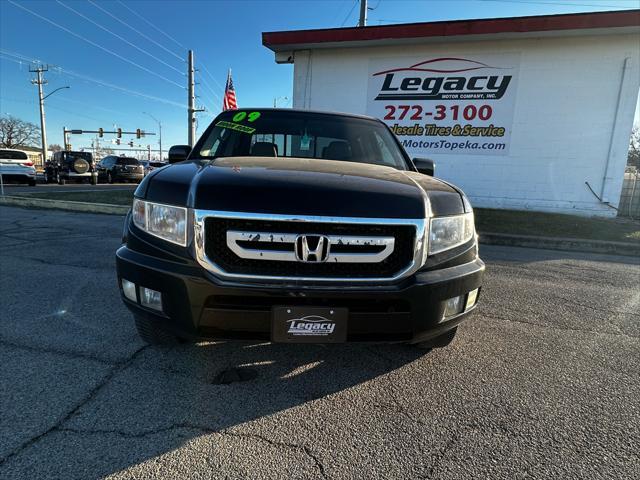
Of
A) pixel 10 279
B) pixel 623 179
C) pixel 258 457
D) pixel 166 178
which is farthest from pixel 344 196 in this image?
pixel 623 179

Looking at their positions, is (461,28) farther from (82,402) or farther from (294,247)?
(82,402)

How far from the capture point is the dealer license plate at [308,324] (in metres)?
1.94

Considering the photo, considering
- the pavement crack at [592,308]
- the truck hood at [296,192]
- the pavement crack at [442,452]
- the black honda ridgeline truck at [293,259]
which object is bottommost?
the pavement crack at [442,452]

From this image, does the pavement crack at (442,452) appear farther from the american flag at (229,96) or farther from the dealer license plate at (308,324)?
the american flag at (229,96)

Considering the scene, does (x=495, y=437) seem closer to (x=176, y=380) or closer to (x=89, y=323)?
(x=176, y=380)

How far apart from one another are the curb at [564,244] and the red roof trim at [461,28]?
6417 millimetres

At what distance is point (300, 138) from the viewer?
3.57m

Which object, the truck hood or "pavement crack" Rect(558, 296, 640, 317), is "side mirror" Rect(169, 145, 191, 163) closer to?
the truck hood

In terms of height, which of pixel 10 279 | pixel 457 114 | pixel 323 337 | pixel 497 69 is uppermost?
pixel 497 69

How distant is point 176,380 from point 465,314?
178 centimetres

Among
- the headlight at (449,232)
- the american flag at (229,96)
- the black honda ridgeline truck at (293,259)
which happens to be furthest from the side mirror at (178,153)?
the american flag at (229,96)

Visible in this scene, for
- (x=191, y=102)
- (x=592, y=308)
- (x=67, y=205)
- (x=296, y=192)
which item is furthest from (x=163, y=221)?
(x=191, y=102)

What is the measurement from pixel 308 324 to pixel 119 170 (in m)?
28.6

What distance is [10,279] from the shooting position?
4.32 metres
